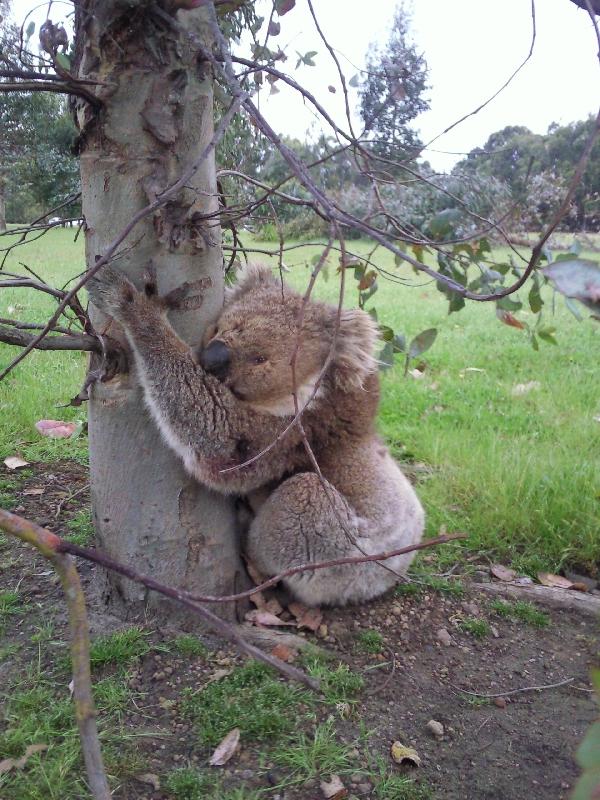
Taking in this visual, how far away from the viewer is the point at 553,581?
113 inches

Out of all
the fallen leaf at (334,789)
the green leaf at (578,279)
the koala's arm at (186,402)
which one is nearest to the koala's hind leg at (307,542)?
the koala's arm at (186,402)

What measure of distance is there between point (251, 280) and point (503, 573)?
1680 mm

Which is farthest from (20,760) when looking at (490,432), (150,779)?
(490,432)

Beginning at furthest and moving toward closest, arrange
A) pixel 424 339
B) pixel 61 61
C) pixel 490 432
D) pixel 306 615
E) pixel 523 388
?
pixel 523 388 → pixel 490 432 → pixel 306 615 → pixel 424 339 → pixel 61 61

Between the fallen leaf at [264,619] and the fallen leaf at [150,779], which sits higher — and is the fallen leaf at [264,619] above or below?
above

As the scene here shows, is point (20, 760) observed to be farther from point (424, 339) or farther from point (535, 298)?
point (535, 298)

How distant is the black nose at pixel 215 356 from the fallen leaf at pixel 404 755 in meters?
1.28

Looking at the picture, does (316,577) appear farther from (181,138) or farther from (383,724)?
(181,138)

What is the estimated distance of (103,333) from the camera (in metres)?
2.15

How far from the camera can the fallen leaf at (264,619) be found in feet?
7.98

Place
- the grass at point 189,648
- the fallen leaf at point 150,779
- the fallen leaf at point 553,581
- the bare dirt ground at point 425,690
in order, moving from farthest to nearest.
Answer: the fallen leaf at point 553,581
the grass at point 189,648
the bare dirt ground at point 425,690
the fallen leaf at point 150,779

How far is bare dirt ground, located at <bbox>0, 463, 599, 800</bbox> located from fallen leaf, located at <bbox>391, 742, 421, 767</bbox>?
2 centimetres

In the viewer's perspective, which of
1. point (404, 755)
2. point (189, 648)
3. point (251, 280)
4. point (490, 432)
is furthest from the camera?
point (490, 432)

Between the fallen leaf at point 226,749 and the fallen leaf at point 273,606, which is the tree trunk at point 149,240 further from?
the fallen leaf at point 226,749
